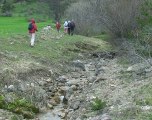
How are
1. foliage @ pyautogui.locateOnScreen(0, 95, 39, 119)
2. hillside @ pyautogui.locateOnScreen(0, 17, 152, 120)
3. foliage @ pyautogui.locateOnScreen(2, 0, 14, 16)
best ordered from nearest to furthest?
1. hillside @ pyautogui.locateOnScreen(0, 17, 152, 120)
2. foliage @ pyautogui.locateOnScreen(0, 95, 39, 119)
3. foliage @ pyautogui.locateOnScreen(2, 0, 14, 16)

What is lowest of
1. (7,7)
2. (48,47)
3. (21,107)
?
(7,7)

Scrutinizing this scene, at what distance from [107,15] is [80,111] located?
Answer: 27313 mm

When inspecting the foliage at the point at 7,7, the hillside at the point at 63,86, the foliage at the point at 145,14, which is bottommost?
the foliage at the point at 7,7

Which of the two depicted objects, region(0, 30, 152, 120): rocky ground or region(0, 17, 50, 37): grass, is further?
region(0, 17, 50, 37): grass

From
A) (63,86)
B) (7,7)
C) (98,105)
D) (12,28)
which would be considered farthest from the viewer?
(7,7)

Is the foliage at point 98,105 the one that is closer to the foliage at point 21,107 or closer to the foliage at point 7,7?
the foliage at point 21,107

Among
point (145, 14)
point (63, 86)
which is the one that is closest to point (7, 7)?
point (145, 14)

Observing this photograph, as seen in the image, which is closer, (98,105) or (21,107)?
(98,105)

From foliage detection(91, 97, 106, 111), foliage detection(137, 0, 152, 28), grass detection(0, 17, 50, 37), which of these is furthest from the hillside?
foliage detection(137, 0, 152, 28)

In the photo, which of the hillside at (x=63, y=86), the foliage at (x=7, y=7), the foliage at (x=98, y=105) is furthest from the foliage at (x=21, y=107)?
the foliage at (x=7, y=7)

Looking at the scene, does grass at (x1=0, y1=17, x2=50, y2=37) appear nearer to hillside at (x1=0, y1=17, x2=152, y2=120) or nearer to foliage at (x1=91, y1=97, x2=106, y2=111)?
hillside at (x1=0, y1=17, x2=152, y2=120)

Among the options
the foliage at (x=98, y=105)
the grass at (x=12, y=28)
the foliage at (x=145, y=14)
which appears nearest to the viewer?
the foliage at (x=98, y=105)

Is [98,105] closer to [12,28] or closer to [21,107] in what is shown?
[21,107]

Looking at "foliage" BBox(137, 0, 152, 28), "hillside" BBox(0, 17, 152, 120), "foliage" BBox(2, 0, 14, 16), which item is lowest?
"foliage" BBox(2, 0, 14, 16)
